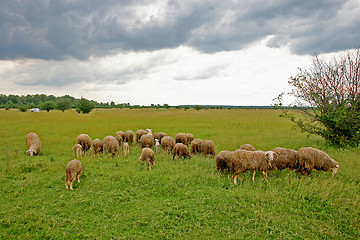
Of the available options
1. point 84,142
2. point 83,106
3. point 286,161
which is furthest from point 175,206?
point 83,106

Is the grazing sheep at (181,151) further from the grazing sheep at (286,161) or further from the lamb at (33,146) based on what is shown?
the lamb at (33,146)

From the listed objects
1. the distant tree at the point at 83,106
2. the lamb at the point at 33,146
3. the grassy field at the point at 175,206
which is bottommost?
the grassy field at the point at 175,206

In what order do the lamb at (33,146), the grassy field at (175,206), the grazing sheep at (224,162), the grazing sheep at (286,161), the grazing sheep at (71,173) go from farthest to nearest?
the lamb at (33,146) < the grazing sheep at (224,162) < the grazing sheep at (286,161) < the grazing sheep at (71,173) < the grassy field at (175,206)

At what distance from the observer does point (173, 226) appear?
5.95m

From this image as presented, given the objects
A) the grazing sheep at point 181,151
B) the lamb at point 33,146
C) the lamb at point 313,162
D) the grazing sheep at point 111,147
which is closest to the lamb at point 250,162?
the lamb at point 313,162

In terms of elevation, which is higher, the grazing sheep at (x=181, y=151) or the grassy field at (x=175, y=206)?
the grazing sheep at (x=181, y=151)

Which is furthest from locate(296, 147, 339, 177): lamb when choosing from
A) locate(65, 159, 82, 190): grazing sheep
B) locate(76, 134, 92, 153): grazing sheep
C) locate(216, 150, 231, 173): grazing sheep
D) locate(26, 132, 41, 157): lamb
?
locate(26, 132, 41, 157): lamb

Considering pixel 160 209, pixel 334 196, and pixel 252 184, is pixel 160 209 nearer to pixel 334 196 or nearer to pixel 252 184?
pixel 252 184

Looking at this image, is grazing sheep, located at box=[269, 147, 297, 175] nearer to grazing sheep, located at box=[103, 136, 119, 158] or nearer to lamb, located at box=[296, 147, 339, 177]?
lamb, located at box=[296, 147, 339, 177]

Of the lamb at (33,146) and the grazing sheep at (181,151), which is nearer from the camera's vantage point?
the grazing sheep at (181,151)

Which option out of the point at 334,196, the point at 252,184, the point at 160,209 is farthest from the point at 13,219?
the point at 334,196

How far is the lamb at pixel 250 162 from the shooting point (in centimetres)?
866

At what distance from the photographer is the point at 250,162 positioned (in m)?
8.73

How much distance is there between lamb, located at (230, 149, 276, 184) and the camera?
8.66 m
